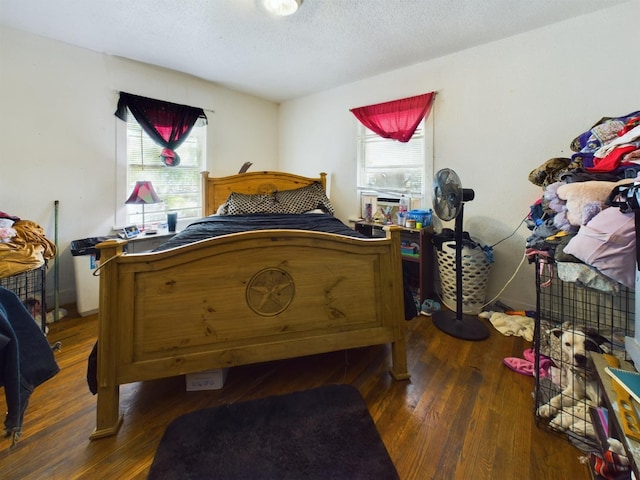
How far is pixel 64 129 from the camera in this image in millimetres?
2436

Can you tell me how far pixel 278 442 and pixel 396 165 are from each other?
2698 mm

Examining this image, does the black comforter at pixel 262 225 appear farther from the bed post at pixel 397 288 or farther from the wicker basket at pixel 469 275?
the wicker basket at pixel 469 275

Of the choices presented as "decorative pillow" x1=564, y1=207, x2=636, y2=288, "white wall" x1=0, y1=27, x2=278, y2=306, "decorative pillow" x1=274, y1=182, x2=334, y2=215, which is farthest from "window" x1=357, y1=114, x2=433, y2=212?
"white wall" x1=0, y1=27, x2=278, y2=306

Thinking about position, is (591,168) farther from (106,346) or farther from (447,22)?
(106,346)

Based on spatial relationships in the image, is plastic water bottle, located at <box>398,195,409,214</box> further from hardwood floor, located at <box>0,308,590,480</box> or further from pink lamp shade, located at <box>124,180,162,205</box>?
pink lamp shade, located at <box>124,180,162,205</box>

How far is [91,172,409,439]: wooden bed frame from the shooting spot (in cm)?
117

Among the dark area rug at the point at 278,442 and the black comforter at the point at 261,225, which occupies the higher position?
the black comforter at the point at 261,225

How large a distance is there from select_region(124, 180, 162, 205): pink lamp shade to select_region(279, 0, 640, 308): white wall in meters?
2.48

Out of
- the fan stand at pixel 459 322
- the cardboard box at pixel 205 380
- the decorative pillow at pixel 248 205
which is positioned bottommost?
the cardboard box at pixel 205 380

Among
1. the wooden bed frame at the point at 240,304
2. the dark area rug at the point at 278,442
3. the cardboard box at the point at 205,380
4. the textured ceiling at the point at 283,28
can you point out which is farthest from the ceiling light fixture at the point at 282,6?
the dark area rug at the point at 278,442

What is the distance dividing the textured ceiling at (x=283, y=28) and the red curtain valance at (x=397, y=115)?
365 mm

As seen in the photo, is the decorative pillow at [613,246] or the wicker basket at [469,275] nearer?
the decorative pillow at [613,246]

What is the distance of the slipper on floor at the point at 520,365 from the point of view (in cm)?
157

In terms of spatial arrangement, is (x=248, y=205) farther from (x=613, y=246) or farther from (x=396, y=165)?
(x=613, y=246)
